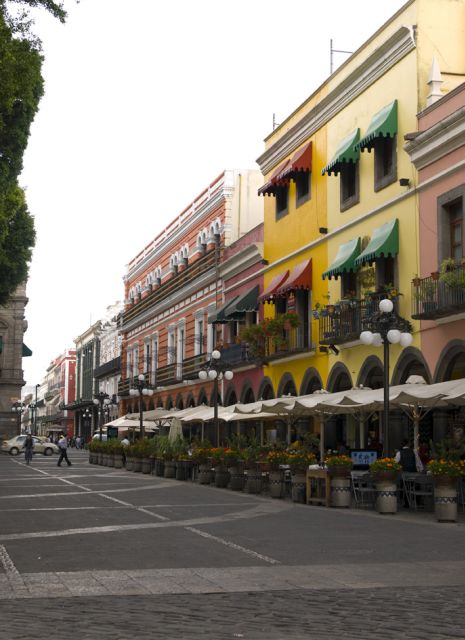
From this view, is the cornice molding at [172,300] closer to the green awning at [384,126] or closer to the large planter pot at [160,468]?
the large planter pot at [160,468]

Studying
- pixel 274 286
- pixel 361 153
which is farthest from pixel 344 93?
pixel 274 286

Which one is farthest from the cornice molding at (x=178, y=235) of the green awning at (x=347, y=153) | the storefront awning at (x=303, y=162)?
the green awning at (x=347, y=153)

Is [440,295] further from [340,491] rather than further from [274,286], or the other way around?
[274,286]

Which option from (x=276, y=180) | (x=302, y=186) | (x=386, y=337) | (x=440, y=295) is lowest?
(x=386, y=337)

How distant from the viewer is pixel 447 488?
16484 mm

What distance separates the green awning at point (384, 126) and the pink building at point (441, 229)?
1.26m

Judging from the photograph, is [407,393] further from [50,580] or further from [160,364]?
[160,364]

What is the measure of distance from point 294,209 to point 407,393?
15543 millimetres

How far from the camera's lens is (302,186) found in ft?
109

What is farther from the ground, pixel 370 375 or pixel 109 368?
pixel 109 368

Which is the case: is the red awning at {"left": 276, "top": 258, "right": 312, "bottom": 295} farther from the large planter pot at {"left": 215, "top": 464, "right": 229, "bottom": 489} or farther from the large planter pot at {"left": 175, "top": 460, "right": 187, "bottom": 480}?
the large planter pot at {"left": 215, "top": 464, "right": 229, "bottom": 489}

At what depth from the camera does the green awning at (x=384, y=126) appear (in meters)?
26.0

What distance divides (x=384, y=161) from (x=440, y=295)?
6193 millimetres

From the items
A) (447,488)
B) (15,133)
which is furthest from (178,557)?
(15,133)
